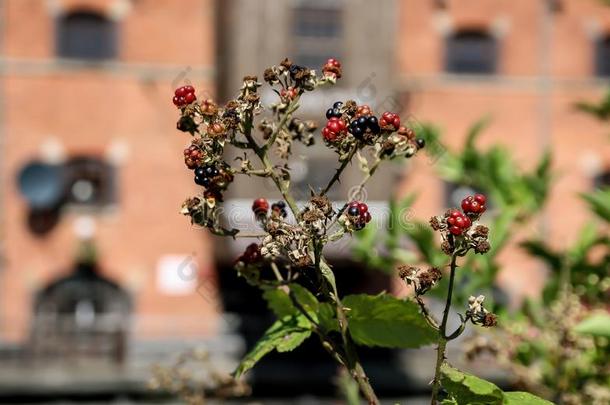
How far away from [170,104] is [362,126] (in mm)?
19307

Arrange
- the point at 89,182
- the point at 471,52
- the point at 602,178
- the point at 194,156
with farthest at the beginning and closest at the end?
the point at 602,178 → the point at 471,52 → the point at 89,182 → the point at 194,156

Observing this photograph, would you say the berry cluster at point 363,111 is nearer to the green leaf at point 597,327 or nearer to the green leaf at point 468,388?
the green leaf at point 468,388

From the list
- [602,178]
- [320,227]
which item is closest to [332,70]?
[320,227]

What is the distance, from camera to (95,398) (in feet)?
49.7

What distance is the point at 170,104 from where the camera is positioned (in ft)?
68.2

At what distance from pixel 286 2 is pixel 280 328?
17.8 m

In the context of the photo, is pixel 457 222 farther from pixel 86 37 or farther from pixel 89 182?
pixel 86 37

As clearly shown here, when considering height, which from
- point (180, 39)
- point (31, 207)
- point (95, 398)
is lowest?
point (95, 398)

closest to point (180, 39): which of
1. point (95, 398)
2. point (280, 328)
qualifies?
point (95, 398)

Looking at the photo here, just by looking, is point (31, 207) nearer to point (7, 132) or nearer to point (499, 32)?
point (7, 132)

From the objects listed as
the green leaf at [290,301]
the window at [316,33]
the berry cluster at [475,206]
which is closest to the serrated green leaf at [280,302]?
the green leaf at [290,301]

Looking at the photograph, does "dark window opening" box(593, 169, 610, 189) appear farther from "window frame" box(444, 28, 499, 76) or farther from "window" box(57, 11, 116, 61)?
"window" box(57, 11, 116, 61)

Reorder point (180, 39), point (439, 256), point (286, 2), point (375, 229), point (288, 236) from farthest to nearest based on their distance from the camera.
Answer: point (180, 39) < point (286, 2) < point (375, 229) < point (439, 256) < point (288, 236)

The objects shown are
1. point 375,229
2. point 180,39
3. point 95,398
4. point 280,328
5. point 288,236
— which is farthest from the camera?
point 180,39
